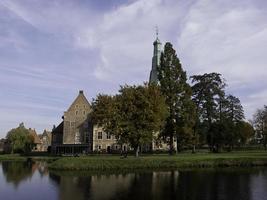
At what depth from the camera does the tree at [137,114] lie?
60.2 meters

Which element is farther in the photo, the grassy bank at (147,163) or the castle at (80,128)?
the castle at (80,128)

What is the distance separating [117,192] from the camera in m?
31.2

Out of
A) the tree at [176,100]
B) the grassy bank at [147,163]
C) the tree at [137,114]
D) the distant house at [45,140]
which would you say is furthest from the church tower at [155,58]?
the distant house at [45,140]

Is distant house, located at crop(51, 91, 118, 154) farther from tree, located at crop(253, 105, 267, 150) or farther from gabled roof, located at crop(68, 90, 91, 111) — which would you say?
tree, located at crop(253, 105, 267, 150)

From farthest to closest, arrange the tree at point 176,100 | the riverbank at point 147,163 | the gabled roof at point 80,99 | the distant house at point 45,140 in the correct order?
the distant house at point 45,140 → the gabled roof at point 80,99 → the tree at point 176,100 → the riverbank at point 147,163

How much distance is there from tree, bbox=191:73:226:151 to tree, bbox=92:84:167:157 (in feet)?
55.7

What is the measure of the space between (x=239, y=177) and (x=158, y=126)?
2209cm

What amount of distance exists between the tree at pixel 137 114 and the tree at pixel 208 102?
1698cm

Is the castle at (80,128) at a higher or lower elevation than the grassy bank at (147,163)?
higher

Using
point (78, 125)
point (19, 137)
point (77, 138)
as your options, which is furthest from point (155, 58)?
point (19, 137)

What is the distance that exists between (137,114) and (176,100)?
34.3 ft

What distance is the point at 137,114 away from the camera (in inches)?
2398

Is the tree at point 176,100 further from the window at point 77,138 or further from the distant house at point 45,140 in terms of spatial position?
the distant house at point 45,140

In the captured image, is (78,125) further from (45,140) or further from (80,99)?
(45,140)
